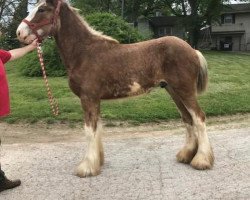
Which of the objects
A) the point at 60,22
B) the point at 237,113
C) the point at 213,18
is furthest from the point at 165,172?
the point at 213,18

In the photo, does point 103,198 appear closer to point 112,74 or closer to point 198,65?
point 112,74

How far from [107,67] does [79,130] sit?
11.1 ft

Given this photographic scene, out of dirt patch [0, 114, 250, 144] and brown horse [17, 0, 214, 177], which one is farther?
dirt patch [0, 114, 250, 144]

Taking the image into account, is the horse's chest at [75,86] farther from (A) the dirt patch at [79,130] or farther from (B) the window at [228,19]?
(B) the window at [228,19]

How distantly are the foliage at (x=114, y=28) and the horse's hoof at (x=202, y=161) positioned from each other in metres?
10.1

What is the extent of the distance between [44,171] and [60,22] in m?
2.20

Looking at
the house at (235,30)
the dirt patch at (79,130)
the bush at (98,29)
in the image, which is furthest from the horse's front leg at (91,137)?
the house at (235,30)

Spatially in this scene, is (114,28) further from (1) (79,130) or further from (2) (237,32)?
(2) (237,32)

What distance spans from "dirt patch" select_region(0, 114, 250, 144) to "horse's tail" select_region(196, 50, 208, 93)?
2.34 m

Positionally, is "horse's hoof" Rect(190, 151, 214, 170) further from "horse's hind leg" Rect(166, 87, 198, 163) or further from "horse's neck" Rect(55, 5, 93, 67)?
"horse's neck" Rect(55, 5, 93, 67)

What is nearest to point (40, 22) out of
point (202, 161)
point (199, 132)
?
point (199, 132)

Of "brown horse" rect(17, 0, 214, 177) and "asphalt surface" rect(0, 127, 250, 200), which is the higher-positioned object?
"brown horse" rect(17, 0, 214, 177)

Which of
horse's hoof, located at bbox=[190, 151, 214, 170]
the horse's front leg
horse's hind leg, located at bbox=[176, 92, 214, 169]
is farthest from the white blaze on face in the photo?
horse's hoof, located at bbox=[190, 151, 214, 170]

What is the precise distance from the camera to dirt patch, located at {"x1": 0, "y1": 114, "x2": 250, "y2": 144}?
9.03 meters
